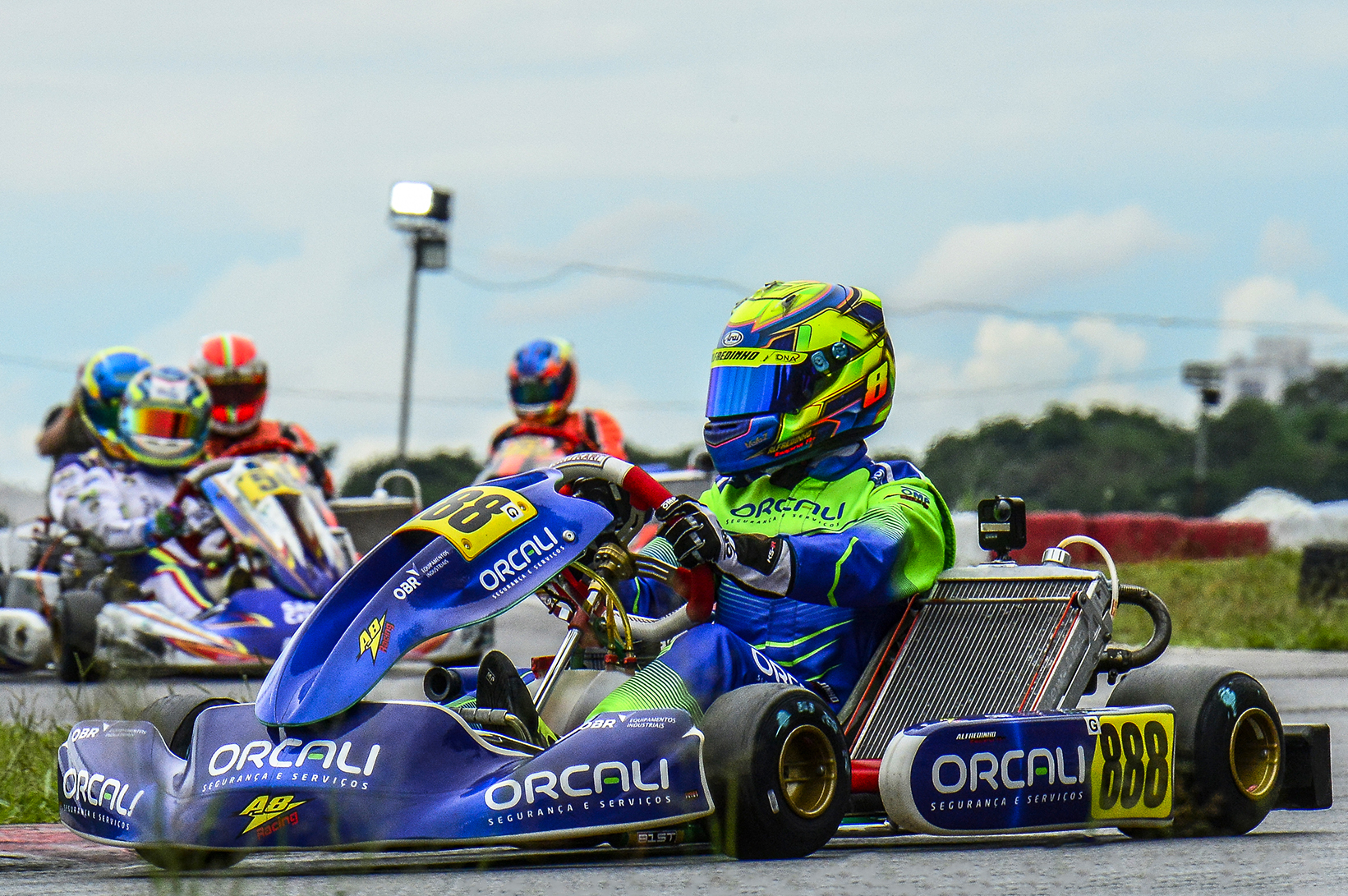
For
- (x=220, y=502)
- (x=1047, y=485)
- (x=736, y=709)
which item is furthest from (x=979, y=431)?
(x=1047, y=485)

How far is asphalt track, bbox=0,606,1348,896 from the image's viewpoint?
140 inches

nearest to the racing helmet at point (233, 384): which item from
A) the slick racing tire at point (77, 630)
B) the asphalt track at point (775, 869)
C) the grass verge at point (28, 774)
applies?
the slick racing tire at point (77, 630)

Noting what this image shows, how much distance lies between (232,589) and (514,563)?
643 centimetres

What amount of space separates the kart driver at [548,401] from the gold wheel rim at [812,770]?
9703 millimetres

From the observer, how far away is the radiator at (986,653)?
15.3 ft

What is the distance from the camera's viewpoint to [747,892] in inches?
135

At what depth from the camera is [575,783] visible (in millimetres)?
3809

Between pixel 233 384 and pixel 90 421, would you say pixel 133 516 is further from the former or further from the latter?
pixel 233 384

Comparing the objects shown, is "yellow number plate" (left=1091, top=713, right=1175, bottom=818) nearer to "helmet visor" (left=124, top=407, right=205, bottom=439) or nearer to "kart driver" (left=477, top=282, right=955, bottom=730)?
"kart driver" (left=477, top=282, right=955, bottom=730)

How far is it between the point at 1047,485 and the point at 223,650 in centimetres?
2050

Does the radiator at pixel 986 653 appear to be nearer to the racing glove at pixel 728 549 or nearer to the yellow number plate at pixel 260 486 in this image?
the racing glove at pixel 728 549

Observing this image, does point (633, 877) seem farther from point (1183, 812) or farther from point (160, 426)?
point (160, 426)

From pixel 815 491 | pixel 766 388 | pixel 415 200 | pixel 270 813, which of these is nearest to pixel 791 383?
pixel 766 388

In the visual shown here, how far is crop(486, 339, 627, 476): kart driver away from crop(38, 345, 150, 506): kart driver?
115 inches
